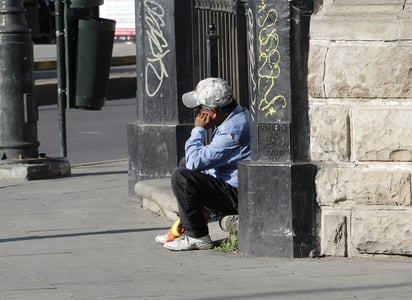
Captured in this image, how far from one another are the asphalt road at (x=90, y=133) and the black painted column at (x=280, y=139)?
21.4ft

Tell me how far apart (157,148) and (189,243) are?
88.1 inches

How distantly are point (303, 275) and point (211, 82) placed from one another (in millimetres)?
1603

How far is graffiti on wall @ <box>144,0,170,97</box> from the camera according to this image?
10.3 meters

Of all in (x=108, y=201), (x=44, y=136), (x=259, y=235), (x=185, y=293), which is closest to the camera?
(x=185, y=293)

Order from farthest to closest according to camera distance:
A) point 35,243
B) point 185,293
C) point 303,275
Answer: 1. point 35,243
2. point 303,275
3. point 185,293

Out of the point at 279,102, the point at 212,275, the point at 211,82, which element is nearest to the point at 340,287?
the point at 212,275

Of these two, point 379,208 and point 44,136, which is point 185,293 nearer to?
point 379,208

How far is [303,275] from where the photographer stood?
7.43m

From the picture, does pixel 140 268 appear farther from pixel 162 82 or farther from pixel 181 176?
pixel 162 82

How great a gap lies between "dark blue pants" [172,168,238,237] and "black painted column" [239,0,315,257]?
1.30 feet

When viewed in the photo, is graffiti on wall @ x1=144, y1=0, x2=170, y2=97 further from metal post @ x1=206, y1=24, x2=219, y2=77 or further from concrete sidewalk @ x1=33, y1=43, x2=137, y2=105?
concrete sidewalk @ x1=33, y1=43, x2=137, y2=105

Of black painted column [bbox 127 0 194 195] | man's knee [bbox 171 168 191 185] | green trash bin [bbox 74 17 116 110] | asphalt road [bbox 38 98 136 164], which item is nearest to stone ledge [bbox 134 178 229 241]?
black painted column [bbox 127 0 194 195]

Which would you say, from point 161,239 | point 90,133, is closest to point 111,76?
point 90,133

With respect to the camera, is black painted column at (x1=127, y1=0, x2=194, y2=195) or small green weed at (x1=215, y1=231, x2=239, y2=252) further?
black painted column at (x1=127, y1=0, x2=194, y2=195)
